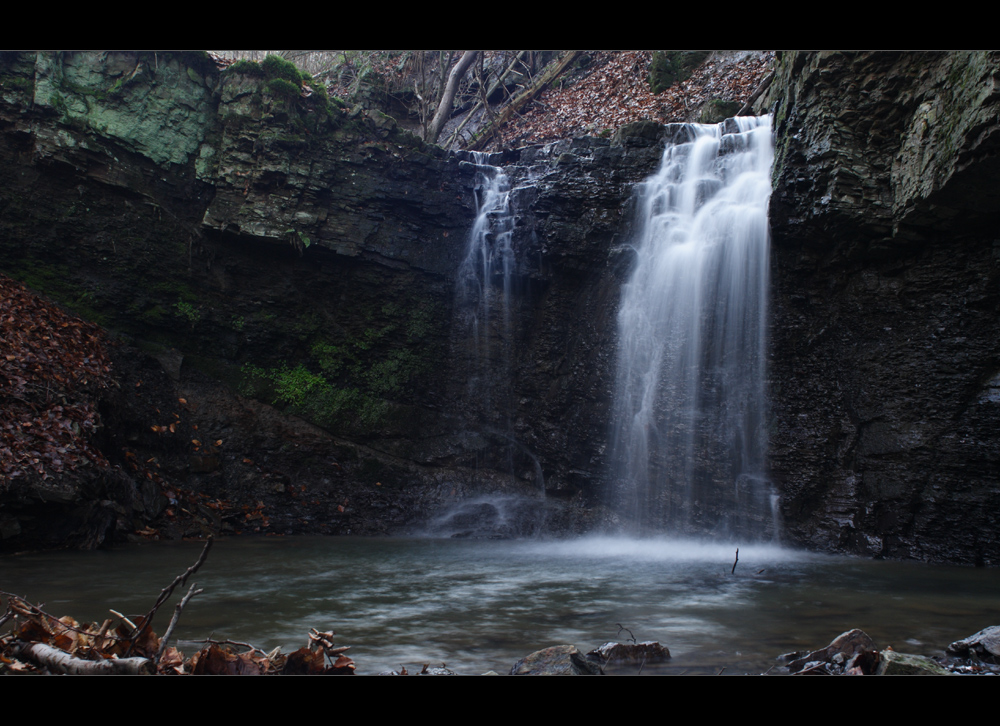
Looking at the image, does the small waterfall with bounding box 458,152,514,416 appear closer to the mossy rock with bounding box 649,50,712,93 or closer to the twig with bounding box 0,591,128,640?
the mossy rock with bounding box 649,50,712,93

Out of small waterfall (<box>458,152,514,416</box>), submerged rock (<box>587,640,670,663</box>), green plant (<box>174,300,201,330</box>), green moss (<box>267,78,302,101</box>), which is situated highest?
green moss (<box>267,78,302,101</box>)

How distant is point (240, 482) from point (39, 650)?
22.2 feet

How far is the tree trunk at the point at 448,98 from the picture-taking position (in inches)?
617

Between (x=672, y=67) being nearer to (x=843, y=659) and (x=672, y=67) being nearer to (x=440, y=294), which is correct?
(x=440, y=294)

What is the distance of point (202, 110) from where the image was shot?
953cm

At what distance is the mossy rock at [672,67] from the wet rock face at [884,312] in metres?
6.20

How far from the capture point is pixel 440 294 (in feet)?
34.3

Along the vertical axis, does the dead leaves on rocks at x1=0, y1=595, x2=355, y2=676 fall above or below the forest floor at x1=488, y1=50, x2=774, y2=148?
below

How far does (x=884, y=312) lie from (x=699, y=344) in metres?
2.37

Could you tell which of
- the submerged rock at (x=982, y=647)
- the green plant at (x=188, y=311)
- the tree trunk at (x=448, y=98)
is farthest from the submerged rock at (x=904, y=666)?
the tree trunk at (x=448, y=98)

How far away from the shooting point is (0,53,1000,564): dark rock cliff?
6.66 metres

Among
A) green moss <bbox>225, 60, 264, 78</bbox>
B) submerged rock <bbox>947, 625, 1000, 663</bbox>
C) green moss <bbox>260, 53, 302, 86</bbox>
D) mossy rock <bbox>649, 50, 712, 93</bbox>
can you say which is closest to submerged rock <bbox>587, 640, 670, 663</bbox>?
submerged rock <bbox>947, 625, 1000, 663</bbox>

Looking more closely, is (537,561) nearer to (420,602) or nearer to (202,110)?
(420,602)

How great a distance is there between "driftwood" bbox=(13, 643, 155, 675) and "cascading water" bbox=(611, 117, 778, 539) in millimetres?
7603
